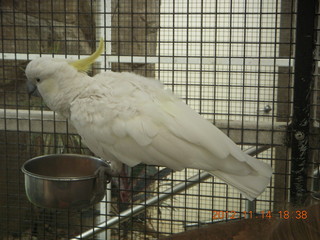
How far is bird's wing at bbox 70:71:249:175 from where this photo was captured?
1.24 metres

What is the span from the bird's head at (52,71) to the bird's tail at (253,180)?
25.4 inches

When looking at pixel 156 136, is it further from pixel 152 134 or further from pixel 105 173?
pixel 105 173

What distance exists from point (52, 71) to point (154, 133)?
48 centimetres

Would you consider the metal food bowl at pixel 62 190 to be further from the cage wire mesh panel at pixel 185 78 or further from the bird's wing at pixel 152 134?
the cage wire mesh panel at pixel 185 78

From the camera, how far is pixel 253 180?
1.30 meters

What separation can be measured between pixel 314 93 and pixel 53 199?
1.08 meters

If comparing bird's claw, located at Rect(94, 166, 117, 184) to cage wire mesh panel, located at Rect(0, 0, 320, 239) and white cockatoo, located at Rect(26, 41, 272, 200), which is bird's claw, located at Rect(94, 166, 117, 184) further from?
cage wire mesh panel, located at Rect(0, 0, 320, 239)

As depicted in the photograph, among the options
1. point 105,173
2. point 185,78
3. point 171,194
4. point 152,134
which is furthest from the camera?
point 185,78

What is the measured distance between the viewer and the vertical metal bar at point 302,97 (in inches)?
55.1

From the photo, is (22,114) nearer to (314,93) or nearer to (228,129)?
(228,129)

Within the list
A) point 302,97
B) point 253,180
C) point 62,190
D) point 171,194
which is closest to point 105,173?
point 62,190

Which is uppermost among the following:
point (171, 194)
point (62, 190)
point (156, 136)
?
point (156, 136)

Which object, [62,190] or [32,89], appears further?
[32,89]

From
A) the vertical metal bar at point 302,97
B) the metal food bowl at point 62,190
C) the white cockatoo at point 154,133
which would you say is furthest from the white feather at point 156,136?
the vertical metal bar at point 302,97
